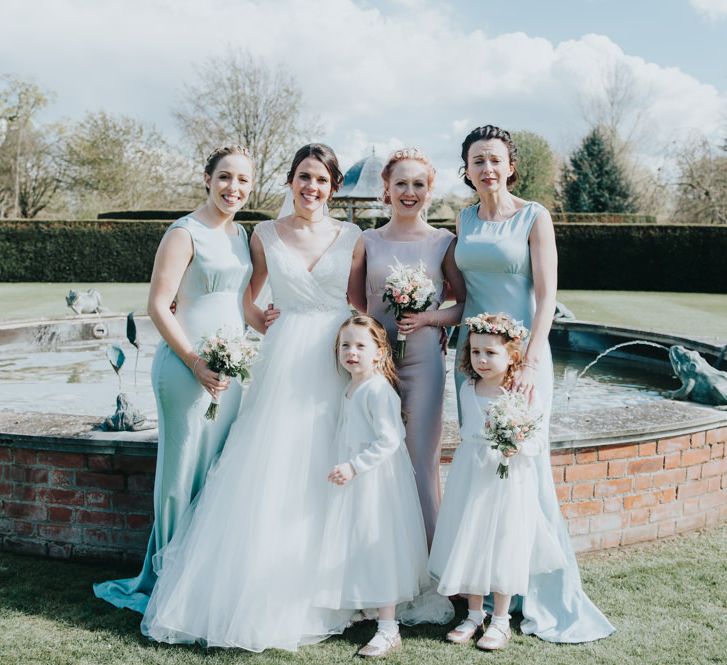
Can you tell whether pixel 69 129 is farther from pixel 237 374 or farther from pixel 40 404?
pixel 237 374

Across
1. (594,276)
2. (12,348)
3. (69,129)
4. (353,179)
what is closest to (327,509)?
(12,348)

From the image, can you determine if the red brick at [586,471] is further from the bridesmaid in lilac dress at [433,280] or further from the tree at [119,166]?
Answer: the tree at [119,166]

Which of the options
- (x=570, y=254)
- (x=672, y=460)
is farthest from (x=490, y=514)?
(x=570, y=254)

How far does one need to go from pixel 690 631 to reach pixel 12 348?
Result: 388 inches

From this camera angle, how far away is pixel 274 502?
329 cm

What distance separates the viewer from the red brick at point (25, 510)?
3.98 m

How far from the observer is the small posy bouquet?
3.06m

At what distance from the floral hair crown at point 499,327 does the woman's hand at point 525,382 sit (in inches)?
6.1

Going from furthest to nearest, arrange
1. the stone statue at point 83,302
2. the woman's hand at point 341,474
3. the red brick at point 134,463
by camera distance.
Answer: the stone statue at point 83,302 < the red brick at point 134,463 < the woman's hand at point 341,474

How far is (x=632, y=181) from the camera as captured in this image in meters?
35.5

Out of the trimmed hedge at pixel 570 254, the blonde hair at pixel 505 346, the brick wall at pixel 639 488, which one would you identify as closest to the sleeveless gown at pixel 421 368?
the blonde hair at pixel 505 346

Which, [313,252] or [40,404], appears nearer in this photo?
[313,252]

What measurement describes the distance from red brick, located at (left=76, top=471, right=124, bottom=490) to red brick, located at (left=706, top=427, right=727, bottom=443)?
135 inches

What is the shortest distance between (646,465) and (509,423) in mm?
1557
